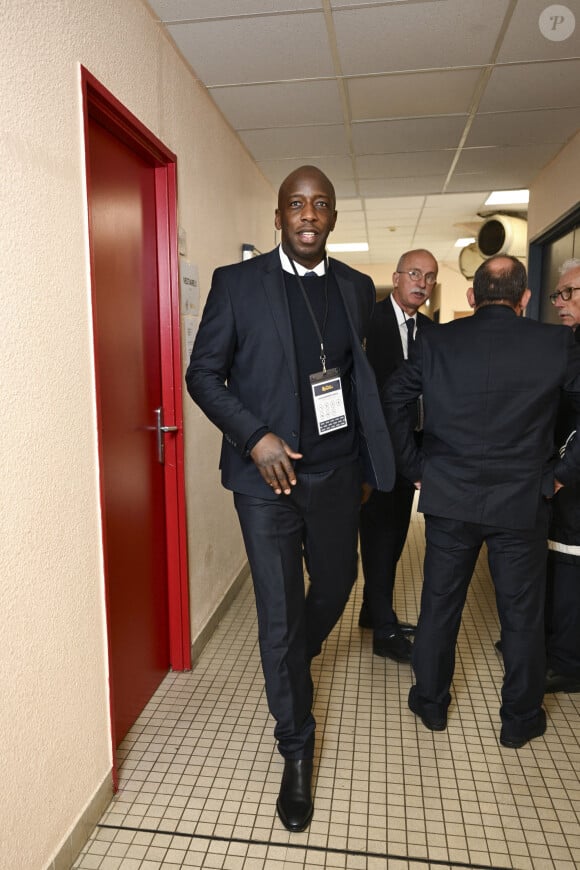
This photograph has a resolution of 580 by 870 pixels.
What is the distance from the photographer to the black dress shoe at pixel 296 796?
70.2 inches

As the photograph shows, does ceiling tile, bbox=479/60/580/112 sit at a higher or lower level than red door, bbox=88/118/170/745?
higher

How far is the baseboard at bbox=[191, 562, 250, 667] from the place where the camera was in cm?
281

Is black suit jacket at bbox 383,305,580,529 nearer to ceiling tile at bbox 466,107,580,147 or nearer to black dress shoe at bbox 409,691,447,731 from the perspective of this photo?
black dress shoe at bbox 409,691,447,731

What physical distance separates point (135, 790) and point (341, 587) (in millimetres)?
878

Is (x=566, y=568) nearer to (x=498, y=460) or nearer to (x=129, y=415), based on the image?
(x=498, y=460)

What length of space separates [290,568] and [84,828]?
0.88 m

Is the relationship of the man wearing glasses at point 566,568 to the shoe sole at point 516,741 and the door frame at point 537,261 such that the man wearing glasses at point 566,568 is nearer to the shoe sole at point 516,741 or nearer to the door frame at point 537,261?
the shoe sole at point 516,741

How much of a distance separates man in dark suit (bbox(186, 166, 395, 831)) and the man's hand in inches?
0.7

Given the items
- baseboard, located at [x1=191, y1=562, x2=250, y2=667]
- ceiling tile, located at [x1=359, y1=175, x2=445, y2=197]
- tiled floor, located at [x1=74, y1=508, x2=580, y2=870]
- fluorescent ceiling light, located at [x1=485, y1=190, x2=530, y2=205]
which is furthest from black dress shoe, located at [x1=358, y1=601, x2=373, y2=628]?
fluorescent ceiling light, located at [x1=485, y1=190, x2=530, y2=205]

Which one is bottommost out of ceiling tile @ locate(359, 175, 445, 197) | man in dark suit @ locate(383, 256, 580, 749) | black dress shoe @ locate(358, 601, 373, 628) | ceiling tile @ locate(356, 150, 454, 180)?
black dress shoe @ locate(358, 601, 373, 628)

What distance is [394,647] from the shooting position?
2785 millimetres

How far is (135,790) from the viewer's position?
196 cm

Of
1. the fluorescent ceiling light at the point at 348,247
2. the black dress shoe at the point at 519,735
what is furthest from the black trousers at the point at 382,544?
the fluorescent ceiling light at the point at 348,247

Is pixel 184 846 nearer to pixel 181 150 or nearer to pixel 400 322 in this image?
pixel 400 322
